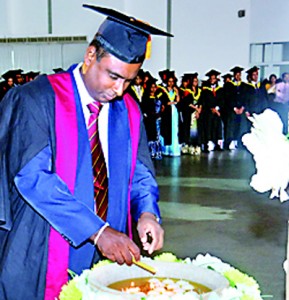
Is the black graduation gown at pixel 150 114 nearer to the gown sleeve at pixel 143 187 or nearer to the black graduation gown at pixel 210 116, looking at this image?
the black graduation gown at pixel 210 116

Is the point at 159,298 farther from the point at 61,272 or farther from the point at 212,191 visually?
the point at 212,191

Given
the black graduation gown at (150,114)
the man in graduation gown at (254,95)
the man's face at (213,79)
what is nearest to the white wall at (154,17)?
the man in graduation gown at (254,95)

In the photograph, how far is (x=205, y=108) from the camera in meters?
12.6

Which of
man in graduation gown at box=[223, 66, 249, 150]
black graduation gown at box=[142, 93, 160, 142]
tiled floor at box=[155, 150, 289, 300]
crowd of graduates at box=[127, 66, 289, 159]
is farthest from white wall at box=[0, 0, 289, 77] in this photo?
tiled floor at box=[155, 150, 289, 300]

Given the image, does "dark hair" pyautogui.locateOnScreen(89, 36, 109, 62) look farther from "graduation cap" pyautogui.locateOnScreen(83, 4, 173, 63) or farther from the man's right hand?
the man's right hand

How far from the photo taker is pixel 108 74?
1.75 m

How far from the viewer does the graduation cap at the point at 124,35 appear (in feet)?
5.68

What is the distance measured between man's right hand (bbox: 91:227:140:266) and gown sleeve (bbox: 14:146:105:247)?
2.0 inches

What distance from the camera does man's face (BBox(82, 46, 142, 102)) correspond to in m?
1.73

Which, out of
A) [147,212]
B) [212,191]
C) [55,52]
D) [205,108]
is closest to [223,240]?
[212,191]

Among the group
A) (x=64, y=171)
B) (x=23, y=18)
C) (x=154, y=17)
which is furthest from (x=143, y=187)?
(x=23, y=18)

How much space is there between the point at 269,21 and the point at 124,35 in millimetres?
14469

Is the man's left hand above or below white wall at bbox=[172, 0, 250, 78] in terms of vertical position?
below

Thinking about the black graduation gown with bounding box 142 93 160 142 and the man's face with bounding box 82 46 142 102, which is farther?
the black graduation gown with bounding box 142 93 160 142
